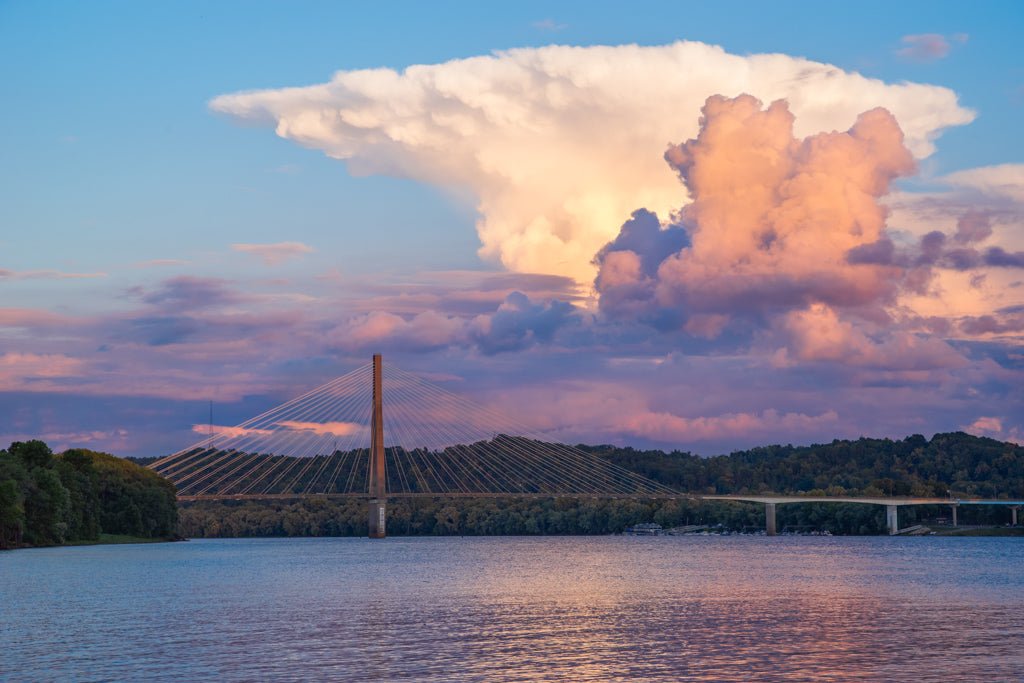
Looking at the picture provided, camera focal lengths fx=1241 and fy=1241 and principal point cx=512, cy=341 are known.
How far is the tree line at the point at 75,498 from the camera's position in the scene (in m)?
113

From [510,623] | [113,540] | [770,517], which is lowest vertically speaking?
[113,540]

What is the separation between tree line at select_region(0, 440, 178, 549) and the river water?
58.3 ft

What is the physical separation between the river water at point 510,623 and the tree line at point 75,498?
1777 centimetres

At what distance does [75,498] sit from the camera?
421 feet

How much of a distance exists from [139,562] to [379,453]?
5112 cm

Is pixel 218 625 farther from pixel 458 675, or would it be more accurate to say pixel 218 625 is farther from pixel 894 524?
pixel 894 524

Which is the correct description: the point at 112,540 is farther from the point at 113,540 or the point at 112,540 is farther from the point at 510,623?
the point at 510,623

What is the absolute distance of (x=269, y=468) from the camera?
168125mm

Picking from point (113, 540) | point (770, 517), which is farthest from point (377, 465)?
point (770, 517)

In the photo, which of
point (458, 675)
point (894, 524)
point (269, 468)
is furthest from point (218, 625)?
point (894, 524)

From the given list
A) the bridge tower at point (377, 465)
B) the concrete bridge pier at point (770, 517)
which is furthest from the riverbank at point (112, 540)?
the concrete bridge pier at point (770, 517)

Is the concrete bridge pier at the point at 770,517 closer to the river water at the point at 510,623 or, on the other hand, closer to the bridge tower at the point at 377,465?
the bridge tower at the point at 377,465

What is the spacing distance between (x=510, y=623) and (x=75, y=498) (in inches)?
3517

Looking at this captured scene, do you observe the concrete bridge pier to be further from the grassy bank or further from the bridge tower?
the grassy bank
